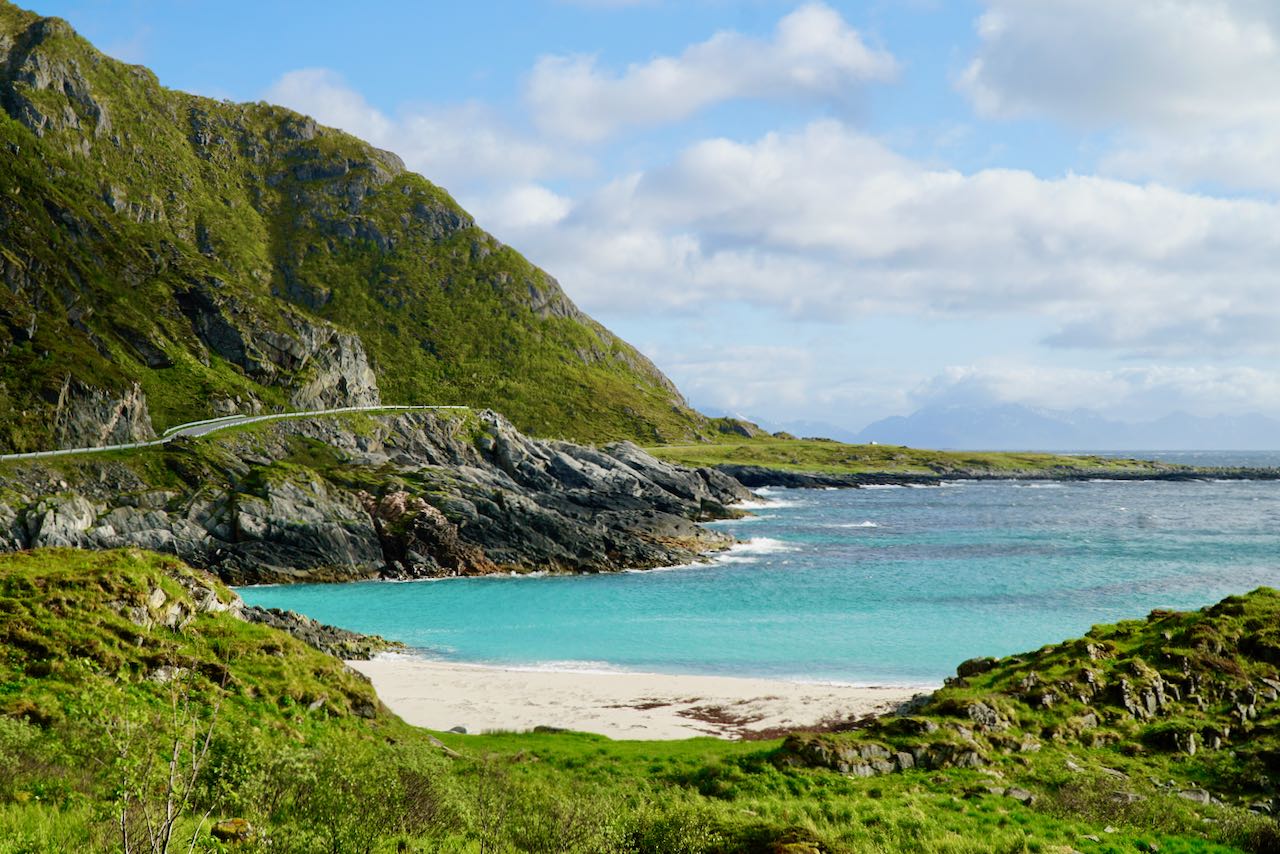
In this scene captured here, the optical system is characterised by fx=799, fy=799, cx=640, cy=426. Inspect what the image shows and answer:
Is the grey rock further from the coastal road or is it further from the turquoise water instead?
the coastal road

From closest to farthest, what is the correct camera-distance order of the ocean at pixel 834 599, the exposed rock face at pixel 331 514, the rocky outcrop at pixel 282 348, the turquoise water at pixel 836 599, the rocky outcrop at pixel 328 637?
the rocky outcrop at pixel 328 637, the ocean at pixel 834 599, the turquoise water at pixel 836 599, the exposed rock face at pixel 331 514, the rocky outcrop at pixel 282 348

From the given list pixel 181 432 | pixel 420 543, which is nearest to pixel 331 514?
pixel 420 543

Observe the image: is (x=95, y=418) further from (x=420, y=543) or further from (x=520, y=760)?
(x=520, y=760)

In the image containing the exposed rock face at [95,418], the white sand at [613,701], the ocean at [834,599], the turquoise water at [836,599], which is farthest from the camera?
the exposed rock face at [95,418]

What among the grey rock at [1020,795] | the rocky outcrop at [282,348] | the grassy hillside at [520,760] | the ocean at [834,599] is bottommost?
the ocean at [834,599]

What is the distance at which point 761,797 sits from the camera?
21.0 m

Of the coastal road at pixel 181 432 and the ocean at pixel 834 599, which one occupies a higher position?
the coastal road at pixel 181 432

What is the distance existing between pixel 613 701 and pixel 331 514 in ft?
173

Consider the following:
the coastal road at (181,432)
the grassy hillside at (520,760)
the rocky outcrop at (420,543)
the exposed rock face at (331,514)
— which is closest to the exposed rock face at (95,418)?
the coastal road at (181,432)

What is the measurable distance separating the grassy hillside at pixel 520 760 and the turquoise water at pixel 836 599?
16405 mm

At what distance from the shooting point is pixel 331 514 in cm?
8162

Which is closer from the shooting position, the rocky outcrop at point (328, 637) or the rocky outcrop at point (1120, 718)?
the rocky outcrop at point (1120, 718)

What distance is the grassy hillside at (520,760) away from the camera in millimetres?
14549

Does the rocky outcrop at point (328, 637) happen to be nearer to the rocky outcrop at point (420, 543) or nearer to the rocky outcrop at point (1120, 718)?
the rocky outcrop at point (420, 543)
